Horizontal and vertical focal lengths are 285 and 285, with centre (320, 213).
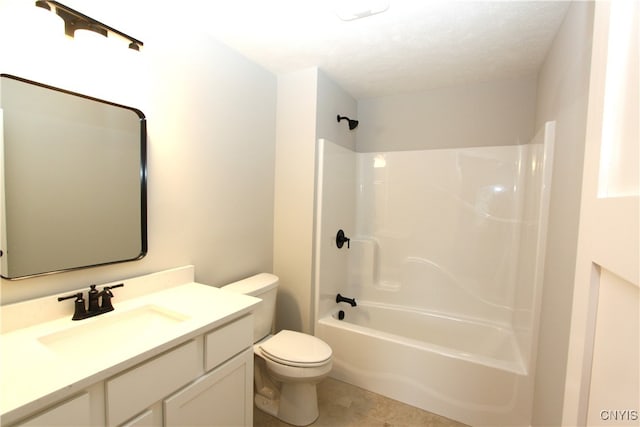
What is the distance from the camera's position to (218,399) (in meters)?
1.21

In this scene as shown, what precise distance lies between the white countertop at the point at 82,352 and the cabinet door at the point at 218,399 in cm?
21

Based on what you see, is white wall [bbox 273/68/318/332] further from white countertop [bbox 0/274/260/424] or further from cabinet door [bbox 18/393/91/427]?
cabinet door [bbox 18/393/91/427]

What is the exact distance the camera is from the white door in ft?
1.46

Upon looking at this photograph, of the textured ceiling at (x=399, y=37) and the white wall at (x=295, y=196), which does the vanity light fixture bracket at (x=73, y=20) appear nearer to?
the textured ceiling at (x=399, y=37)

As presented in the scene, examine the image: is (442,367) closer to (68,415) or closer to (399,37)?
(68,415)

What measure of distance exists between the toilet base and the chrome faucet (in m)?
1.10

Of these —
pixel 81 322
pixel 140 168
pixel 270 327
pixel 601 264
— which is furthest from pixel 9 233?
pixel 601 264

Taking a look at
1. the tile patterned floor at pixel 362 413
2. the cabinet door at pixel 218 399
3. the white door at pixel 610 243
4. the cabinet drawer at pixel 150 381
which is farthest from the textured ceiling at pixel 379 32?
the tile patterned floor at pixel 362 413

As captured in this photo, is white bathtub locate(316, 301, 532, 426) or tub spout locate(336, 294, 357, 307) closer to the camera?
white bathtub locate(316, 301, 532, 426)

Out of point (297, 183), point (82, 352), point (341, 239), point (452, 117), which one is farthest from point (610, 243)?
point (452, 117)

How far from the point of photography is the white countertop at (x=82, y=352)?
0.71 meters

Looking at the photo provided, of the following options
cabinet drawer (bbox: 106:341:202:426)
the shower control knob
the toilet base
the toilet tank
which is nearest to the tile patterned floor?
the toilet base

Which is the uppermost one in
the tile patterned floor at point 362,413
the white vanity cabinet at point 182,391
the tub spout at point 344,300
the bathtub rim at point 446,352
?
the white vanity cabinet at point 182,391

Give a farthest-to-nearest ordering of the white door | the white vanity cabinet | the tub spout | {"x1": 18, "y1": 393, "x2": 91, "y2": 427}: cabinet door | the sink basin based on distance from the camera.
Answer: the tub spout
the sink basin
the white vanity cabinet
{"x1": 18, "y1": 393, "x2": 91, "y2": 427}: cabinet door
the white door
